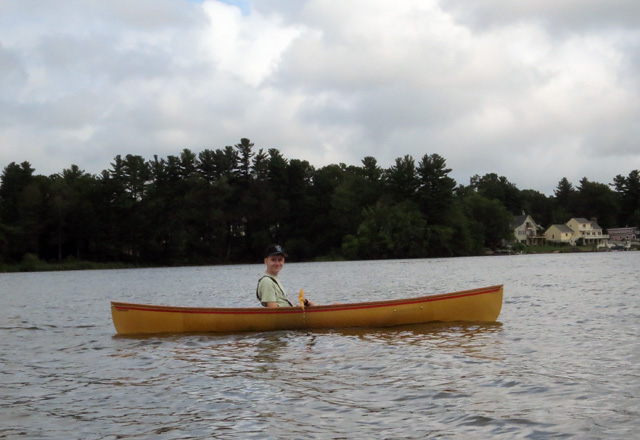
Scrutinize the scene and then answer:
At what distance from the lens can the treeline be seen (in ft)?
277

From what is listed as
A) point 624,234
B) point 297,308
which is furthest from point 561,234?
point 297,308

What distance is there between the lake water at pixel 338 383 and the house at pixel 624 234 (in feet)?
440

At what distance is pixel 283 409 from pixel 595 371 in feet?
14.1

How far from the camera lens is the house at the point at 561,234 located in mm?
137750

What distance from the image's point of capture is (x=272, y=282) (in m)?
13.5

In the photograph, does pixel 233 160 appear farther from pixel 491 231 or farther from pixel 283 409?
pixel 283 409

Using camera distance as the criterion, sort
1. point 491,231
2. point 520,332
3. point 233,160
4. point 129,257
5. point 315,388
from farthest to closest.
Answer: point 491,231 → point 233,160 → point 129,257 → point 520,332 → point 315,388

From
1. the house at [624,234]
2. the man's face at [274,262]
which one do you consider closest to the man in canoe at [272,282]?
the man's face at [274,262]

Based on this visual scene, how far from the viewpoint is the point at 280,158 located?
9931cm

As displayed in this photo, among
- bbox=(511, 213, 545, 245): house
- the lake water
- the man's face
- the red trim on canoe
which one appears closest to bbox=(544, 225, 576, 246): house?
bbox=(511, 213, 545, 245): house

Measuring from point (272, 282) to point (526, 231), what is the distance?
13347 cm

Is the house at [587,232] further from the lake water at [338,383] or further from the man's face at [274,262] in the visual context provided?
the man's face at [274,262]

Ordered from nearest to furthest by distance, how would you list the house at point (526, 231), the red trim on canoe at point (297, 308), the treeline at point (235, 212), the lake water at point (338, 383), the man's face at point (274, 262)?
1. the lake water at point (338, 383)
2. the man's face at point (274, 262)
3. the red trim on canoe at point (297, 308)
4. the treeline at point (235, 212)
5. the house at point (526, 231)

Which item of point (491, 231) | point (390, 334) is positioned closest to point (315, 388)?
point (390, 334)
